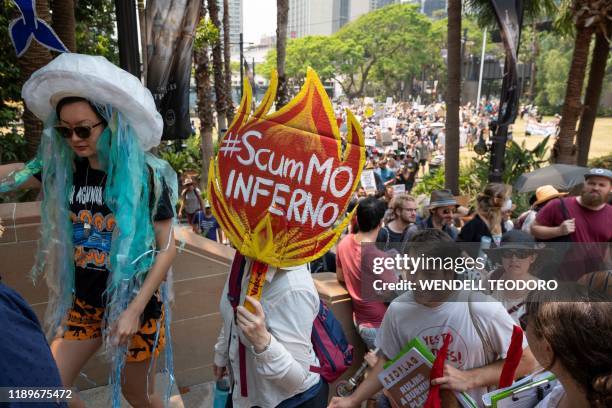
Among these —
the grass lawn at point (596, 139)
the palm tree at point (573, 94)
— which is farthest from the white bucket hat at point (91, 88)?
the grass lawn at point (596, 139)

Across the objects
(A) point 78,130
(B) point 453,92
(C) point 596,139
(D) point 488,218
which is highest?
(B) point 453,92

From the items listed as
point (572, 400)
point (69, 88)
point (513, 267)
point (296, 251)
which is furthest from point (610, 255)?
point (69, 88)

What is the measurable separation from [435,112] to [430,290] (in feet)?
114

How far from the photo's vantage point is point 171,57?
16.6 ft

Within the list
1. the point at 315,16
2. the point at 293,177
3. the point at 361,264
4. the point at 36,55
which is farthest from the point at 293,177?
the point at 315,16

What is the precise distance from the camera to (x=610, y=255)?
363 cm

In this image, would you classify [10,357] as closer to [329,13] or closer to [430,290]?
[430,290]

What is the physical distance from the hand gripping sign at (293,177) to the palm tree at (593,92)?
10923mm

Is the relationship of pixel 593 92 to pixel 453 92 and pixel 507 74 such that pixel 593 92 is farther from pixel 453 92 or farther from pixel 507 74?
pixel 507 74

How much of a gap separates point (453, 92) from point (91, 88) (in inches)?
356

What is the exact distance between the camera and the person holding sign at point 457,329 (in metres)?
1.82

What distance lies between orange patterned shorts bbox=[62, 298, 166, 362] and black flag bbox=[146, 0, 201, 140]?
312 centimetres

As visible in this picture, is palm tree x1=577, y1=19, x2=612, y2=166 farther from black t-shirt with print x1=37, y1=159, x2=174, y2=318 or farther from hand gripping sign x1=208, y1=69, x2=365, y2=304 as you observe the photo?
black t-shirt with print x1=37, y1=159, x2=174, y2=318

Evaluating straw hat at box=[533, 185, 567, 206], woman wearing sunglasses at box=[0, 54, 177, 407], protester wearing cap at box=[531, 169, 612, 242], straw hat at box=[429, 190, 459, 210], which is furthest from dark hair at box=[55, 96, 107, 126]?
straw hat at box=[533, 185, 567, 206]
